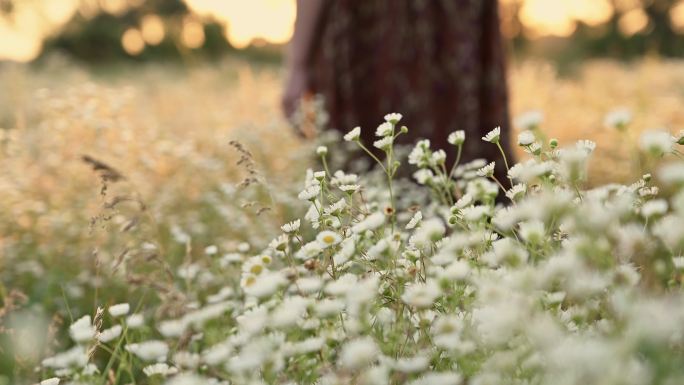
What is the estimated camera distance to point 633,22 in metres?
26.0

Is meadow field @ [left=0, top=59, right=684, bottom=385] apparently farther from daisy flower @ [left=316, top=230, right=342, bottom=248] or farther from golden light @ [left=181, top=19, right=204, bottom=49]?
golden light @ [left=181, top=19, right=204, bottom=49]

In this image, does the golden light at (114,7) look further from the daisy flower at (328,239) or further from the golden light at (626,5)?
the daisy flower at (328,239)

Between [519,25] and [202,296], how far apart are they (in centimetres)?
2060

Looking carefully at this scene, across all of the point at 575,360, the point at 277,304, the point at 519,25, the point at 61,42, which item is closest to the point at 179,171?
the point at 277,304

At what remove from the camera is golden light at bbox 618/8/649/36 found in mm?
25720

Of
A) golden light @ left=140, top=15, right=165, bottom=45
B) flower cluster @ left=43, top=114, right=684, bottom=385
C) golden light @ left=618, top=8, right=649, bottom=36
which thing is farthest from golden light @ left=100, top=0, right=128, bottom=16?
flower cluster @ left=43, top=114, right=684, bottom=385

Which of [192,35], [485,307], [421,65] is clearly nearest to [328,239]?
[485,307]

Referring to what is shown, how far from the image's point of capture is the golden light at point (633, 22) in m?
25.7

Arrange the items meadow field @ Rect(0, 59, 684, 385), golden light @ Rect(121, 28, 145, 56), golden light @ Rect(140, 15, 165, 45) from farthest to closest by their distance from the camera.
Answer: golden light @ Rect(140, 15, 165, 45) < golden light @ Rect(121, 28, 145, 56) < meadow field @ Rect(0, 59, 684, 385)

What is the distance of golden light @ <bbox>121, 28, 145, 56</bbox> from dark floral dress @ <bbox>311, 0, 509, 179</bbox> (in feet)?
75.0

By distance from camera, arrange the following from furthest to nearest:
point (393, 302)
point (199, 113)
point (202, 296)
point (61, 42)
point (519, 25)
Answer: point (61, 42)
point (519, 25)
point (199, 113)
point (202, 296)
point (393, 302)

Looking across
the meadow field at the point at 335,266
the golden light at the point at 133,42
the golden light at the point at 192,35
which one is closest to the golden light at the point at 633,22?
the golden light at the point at 192,35

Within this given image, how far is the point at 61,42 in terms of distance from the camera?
25.3 metres

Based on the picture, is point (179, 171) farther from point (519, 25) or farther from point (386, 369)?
point (519, 25)
